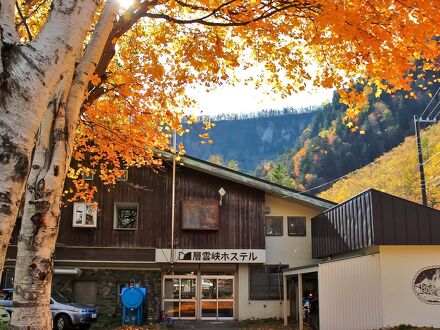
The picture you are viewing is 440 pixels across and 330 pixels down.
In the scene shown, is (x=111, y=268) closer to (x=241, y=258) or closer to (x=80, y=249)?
(x=80, y=249)

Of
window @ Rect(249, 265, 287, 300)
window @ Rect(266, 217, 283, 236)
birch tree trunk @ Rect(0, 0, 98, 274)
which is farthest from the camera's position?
window @ Rect(266, 217, 283, 236)

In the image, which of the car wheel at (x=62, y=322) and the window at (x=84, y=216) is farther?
the window at (x=84, y=216)

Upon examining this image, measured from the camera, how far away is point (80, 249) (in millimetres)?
22766

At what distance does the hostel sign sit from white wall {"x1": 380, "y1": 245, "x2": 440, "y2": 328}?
832 centimetres

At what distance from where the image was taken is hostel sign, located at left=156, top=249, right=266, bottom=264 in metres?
22.8

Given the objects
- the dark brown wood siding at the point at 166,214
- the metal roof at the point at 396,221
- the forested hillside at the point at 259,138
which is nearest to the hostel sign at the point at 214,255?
the dark brown wood siding at the point at 166,214

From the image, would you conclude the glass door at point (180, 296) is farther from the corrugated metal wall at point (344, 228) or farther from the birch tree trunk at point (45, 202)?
the birch tree trunk at point (45, 202)

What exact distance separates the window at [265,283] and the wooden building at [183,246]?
0.04 m

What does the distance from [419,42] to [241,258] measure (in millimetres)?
14922

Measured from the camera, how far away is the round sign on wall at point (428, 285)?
1507 cm

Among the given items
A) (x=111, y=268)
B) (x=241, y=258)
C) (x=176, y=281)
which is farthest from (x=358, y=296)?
(x=111, y=268)

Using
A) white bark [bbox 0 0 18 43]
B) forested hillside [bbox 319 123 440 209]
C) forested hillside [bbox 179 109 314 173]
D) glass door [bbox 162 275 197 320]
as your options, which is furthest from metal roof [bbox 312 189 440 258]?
forested hillside [bbox 179 109 314 173]

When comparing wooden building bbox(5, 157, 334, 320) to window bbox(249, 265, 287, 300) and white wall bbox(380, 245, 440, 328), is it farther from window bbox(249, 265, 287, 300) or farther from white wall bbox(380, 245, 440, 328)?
white wall bbox(380, 245, 440, 328)

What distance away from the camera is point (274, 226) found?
24.2 m
